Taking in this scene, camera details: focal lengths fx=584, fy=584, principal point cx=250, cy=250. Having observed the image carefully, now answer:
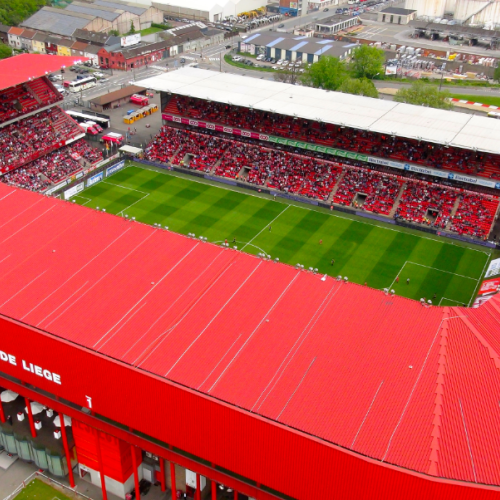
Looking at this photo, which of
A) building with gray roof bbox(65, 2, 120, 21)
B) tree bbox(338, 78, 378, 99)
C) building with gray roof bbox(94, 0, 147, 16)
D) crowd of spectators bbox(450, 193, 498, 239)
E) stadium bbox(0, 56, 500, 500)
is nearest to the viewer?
stadium bbox(0, 56, 500, 500)

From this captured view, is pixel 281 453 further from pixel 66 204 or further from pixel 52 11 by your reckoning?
pixel 52 11

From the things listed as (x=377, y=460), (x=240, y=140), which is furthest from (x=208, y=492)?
(x=240, y=140)

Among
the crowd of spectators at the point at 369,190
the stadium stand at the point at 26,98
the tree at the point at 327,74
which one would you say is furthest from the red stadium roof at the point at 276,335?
the tree at the point at 327,74

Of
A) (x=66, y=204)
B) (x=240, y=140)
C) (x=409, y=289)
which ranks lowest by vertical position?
(x=409, y=289)

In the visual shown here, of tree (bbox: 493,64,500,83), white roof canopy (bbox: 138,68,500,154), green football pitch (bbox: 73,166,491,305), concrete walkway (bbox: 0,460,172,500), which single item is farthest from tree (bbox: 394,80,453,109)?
concrete walkway (bbox: 0,460,172,500)

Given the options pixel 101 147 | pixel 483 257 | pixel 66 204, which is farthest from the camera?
pixel 101 147

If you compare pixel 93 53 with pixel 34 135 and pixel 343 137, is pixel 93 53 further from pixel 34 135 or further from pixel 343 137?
pixel 343 137

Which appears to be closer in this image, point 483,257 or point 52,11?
point 483,257

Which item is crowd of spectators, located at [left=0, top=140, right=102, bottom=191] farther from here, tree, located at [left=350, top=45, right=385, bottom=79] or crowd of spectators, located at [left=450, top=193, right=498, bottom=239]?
tree, located at [left=350, top=45, right=385, bottom=79]
